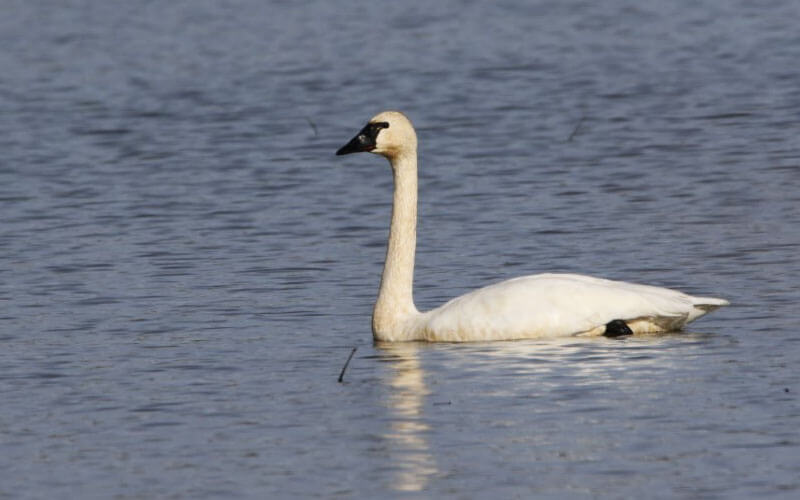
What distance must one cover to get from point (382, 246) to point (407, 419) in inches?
242

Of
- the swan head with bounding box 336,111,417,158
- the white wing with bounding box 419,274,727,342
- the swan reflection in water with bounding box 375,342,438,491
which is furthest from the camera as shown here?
the swan head with bounding box 336,111,417,158

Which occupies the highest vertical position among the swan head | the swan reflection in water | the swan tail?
the swan head

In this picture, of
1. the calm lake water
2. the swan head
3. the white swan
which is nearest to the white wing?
the white swan

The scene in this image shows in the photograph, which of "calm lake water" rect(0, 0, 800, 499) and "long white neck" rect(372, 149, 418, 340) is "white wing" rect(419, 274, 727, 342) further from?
"long white neck" rect(372, 149, 418, 340)

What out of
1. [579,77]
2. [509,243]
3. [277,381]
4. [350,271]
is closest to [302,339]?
[277,381]

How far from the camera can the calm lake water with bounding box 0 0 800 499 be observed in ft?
30.9

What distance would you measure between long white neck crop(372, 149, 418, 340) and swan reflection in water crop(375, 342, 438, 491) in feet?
0.41

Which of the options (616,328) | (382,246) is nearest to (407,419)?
(616,328)

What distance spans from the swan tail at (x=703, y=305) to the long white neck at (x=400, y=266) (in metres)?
1.84

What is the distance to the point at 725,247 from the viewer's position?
15.4m

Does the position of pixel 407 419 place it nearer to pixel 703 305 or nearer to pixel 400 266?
pixel 703 305

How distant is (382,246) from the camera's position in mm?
16234

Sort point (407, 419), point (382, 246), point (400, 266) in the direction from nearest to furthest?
point (407, 419) → point (400, 266) → point (382, 246)

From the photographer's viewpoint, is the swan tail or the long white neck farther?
the long white neck
